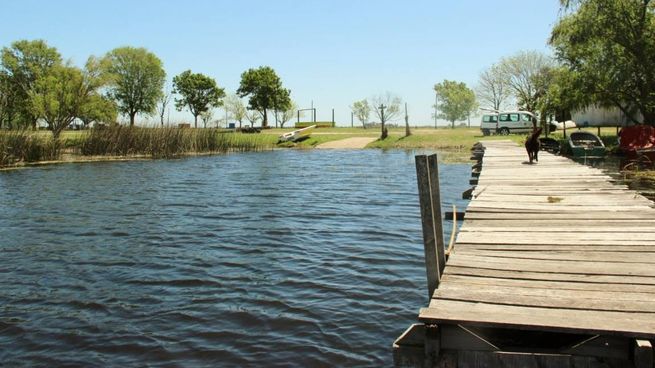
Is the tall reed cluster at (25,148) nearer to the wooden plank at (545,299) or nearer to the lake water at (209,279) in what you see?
the lake water at (209,279)

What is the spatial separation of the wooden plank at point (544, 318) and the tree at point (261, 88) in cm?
6772

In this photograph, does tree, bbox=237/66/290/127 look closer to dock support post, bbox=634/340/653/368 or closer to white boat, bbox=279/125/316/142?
white boat, bbox=279/125/316/142

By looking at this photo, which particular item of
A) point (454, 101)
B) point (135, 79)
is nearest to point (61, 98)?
point (135, 79)

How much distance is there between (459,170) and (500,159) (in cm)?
800

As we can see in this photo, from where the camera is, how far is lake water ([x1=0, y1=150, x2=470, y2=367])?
18.9 feet

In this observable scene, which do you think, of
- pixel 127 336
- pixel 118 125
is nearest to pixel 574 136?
pixel 127 336

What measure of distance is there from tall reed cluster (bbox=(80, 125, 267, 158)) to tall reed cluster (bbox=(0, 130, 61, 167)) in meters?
2.59

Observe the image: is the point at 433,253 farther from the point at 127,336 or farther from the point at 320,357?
the point at 127,336

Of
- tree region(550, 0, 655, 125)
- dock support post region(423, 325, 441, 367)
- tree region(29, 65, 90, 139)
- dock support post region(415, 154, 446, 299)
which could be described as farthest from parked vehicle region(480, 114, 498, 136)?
dock support post region(423, 325, 441, 367)

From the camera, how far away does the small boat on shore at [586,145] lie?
2483cm

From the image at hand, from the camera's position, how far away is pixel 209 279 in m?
8.23

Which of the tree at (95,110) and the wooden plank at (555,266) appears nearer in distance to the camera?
the wooden plank at (555,266)

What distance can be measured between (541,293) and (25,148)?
34.3 metres

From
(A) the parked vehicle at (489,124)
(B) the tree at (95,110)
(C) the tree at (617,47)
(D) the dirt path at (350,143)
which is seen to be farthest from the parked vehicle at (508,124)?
(B) the tree at (95,110)
